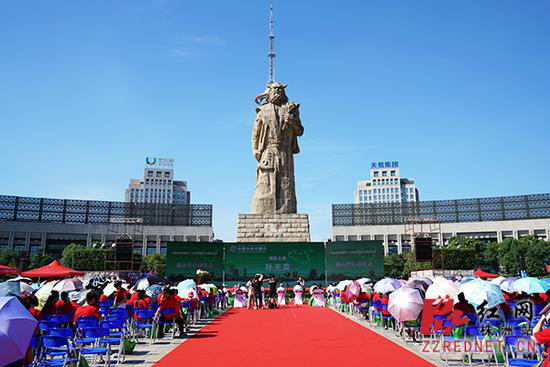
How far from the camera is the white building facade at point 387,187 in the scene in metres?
131

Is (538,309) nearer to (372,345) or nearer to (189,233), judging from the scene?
(372,345)

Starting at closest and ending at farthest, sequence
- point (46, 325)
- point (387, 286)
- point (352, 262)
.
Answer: point (46, 325) < point (387, 286) < point (352, 262)

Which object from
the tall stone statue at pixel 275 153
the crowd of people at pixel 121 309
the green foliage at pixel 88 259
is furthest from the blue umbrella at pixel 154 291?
the green foliage at pixel 88 259

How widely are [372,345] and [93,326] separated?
252 inches

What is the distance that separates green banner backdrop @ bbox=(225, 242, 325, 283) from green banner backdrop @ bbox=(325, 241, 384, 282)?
69 centimetres

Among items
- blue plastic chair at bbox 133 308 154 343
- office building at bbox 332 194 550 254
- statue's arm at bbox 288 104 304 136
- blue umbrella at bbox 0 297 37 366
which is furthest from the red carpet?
office building at bbox 332 194 550 254

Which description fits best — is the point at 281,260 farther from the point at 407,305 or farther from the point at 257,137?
the point at 407,305

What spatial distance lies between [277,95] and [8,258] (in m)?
44.6

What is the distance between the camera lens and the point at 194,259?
3206 cm

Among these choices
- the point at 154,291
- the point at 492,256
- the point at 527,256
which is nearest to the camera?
the point at 154,291

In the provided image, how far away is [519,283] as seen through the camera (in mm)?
10422

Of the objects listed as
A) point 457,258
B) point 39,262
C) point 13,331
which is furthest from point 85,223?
point 13,331

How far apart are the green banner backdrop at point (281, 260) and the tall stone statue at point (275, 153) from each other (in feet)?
10.6

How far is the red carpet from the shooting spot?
8.96 metres
